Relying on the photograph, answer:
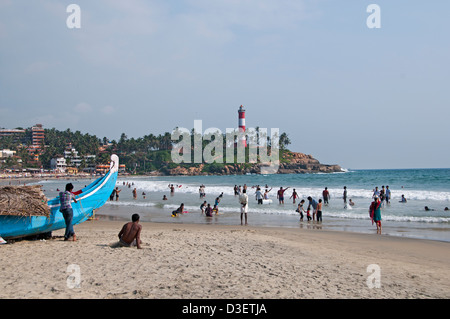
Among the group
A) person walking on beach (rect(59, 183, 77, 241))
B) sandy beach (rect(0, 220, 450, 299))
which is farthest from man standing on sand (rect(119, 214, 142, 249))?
person walking on beach (rect(59, 183, 77, 241))

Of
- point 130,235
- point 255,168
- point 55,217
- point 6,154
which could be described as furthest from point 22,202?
point 6,154

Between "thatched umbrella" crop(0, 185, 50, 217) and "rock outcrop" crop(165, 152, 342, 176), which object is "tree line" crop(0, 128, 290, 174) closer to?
"rock outcrop" crop(165, 152, 342, 176)

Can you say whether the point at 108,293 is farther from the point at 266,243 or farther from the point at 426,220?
the point at 426,220

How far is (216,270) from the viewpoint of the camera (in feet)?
23.1

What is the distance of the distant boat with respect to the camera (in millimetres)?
9609

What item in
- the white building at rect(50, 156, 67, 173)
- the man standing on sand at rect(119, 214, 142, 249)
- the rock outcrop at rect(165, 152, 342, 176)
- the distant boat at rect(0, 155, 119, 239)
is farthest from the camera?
the rock outcrop at rect(165, 152, 342, 176)

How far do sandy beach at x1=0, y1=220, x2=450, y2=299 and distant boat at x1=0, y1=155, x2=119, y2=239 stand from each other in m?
0.35

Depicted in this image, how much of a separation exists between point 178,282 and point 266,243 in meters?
4.62

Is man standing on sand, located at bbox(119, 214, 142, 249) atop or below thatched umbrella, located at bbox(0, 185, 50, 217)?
below

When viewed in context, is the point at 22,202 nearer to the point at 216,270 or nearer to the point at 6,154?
the point at 216,270

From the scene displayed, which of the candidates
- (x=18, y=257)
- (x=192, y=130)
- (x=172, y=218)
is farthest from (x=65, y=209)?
(x=192, y=130)

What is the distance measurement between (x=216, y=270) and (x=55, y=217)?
18.0ft

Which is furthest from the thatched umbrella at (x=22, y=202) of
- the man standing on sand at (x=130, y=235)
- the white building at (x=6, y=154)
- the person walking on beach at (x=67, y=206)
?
the white building at (x=6, y=154)
